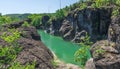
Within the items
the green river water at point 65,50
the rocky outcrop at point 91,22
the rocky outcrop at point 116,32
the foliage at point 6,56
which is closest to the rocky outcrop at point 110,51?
the rocky outcrop at point 116,32

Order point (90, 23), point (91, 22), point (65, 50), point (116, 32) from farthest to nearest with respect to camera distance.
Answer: point (90, 23)
point (91, 22)
point (65, 50)
point (116, 32)

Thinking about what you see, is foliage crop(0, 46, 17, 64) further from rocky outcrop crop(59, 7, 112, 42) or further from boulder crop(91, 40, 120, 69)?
rocky outcrop crop(59, 7, 112, 42)

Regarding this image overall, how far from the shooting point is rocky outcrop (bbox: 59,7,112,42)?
122 m

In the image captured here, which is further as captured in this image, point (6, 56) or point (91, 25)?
point (91, 25)

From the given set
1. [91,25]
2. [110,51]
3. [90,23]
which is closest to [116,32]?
[110,51]

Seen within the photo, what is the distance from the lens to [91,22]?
127438 mm

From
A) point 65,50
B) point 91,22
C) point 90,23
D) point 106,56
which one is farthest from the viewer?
point 90,23

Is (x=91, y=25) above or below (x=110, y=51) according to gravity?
below

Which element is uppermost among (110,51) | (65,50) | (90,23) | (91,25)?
(110,51)

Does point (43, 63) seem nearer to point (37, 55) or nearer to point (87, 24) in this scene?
point (37, 55)

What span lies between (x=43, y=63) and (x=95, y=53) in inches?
411

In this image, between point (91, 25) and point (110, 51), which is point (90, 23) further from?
point (110, 51)

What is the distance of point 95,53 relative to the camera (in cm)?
4397

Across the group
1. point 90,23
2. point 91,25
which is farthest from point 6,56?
point 90,23
